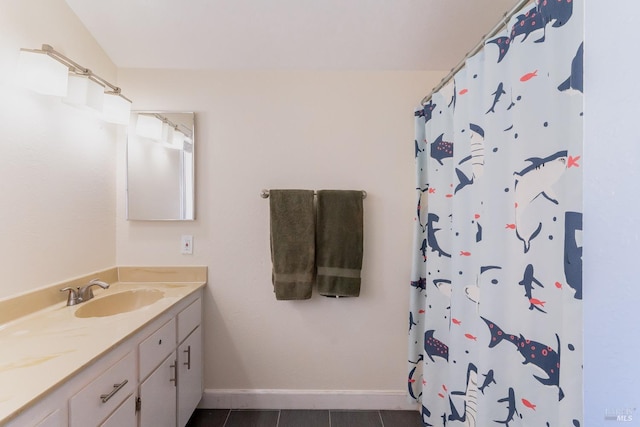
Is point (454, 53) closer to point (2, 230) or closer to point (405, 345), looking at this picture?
point (405, 345)

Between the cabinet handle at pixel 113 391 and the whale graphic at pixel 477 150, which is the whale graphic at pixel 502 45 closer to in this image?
the whale graphic at pixel 477 150

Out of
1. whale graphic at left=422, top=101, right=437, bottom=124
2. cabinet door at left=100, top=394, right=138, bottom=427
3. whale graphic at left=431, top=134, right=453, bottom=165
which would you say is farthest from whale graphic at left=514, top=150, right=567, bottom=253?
cabinet door at left=100, top=394, right=138, bottom=427

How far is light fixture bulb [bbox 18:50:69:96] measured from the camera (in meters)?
1.15

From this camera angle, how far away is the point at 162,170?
1.75 meters

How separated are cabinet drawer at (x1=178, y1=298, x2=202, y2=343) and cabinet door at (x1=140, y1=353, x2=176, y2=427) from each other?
0.12 meters

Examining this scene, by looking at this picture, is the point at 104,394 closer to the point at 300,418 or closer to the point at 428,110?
the point at 300,418

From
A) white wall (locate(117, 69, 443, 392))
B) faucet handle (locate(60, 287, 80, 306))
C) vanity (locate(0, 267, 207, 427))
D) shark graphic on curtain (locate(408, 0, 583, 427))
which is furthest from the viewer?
white wall (locate(117, 69, 443, 392))

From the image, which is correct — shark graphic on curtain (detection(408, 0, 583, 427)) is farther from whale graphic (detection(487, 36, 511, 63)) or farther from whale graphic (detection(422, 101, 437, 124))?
whale graphic (detection(422, 101, 437, 124))

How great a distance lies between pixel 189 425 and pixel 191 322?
0.63 m

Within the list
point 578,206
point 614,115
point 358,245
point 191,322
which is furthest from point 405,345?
point 614,115

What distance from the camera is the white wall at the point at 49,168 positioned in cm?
115

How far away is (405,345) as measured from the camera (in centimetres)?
180

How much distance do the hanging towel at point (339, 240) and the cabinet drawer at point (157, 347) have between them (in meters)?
0.82

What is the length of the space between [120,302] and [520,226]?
191 centimetres
